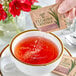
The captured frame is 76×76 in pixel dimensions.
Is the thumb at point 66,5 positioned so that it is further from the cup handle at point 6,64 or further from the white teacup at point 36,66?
the cup handle at point 6,64

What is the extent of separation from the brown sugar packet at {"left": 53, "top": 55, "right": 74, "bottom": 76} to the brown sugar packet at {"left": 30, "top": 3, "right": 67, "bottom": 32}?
0.19 m

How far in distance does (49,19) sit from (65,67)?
0.94ft

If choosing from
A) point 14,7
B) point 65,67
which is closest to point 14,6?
point 14,7

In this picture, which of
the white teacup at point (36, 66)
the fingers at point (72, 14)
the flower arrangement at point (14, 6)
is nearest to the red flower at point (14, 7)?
the flower arrangement at point (14, 6)

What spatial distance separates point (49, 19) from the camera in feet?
4.02

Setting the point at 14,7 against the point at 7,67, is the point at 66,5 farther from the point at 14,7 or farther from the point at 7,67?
the point at 7,67

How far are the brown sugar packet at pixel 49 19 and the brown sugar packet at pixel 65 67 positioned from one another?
0.61ft

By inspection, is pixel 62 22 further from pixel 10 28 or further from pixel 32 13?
pixel 10 28

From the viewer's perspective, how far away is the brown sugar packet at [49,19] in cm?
120

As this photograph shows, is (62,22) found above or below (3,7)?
below

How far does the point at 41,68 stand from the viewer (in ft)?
3.16

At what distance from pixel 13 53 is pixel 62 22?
34cm

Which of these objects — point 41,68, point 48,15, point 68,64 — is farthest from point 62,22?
point 41,68

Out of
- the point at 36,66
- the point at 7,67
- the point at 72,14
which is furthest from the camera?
the point at 72,14
